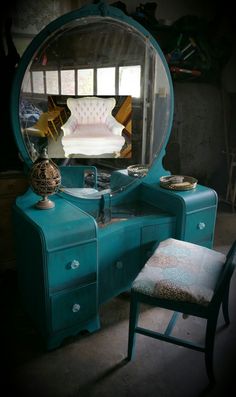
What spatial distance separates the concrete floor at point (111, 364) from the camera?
1.46 m

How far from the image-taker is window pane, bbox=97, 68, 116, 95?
1801 millimetres

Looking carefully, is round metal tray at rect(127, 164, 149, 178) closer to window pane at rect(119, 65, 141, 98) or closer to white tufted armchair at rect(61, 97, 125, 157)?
white tufted armchair at rect(61, 97, 125, 157)

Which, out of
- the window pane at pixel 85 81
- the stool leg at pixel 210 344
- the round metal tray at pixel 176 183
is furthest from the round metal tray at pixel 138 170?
the stool leg at pixel 210 344

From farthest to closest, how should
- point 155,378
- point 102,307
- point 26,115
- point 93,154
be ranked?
1. point 102,307
2. point 93,154
3. point 26,115
4. point 155,378

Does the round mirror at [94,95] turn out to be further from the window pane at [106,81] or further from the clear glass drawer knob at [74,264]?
the clear glass drawer knob at [74,264]

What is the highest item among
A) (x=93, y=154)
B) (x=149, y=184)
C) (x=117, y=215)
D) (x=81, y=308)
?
(x=93, y=154)

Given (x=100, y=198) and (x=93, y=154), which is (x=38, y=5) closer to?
(x=93, y=154)

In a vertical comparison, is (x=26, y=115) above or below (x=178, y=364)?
above

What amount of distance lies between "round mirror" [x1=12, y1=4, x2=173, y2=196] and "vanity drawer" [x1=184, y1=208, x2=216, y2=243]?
42 cm

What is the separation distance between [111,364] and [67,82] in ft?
4.53

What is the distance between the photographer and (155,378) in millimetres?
1519

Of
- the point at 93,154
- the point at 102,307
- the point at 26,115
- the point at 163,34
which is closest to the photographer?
the point at 26,115

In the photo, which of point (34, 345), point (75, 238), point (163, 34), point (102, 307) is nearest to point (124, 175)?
point (75, 238)

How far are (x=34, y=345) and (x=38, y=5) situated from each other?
1.93 metres
